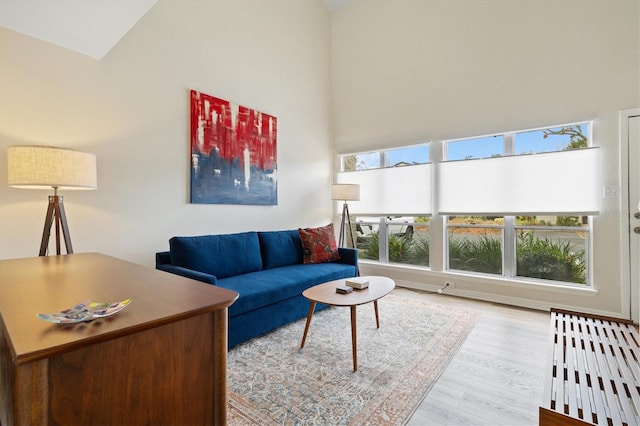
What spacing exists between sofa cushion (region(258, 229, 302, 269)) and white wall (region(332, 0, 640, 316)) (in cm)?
144

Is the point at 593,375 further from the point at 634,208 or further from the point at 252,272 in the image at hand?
the point at 252,272

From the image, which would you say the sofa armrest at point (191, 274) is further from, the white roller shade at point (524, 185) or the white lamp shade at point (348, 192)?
the white roller shade at point (524, 185)

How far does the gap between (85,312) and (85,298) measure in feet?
0.65

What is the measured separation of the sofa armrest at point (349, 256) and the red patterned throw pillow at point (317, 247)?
0.05m

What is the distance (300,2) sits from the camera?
4406 mm

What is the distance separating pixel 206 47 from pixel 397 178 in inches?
115

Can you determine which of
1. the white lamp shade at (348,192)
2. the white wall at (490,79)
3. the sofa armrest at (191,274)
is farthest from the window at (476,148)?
the sofa armrest at (191,274)

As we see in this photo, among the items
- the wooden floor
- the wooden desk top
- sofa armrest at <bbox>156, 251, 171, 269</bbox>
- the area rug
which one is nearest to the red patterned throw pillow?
the area rug

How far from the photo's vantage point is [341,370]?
2.07 metres

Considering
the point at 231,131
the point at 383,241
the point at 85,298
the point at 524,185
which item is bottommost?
the point at 383,241

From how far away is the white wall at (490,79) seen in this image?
117 inches

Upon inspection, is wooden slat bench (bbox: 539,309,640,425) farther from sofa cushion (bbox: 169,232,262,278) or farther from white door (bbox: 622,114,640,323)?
sofa cushion (bbox: 169,232,262,278)

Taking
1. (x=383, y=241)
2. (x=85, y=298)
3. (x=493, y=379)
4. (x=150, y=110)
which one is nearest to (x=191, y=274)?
(x=85, y=298)

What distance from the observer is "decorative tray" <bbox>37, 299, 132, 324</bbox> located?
2.26ft
